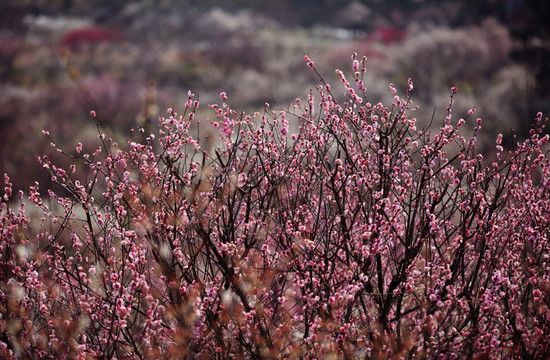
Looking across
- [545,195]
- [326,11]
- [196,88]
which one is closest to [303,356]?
[545,195]

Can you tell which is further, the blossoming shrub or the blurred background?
the blurred background

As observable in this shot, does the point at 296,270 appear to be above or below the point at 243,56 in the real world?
below

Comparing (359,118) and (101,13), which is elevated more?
(101,13)

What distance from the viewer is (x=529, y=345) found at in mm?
3781

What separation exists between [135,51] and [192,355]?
3109 centimetres

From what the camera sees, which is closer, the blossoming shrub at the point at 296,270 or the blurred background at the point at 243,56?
the blossoming shrub at the point at 296,270

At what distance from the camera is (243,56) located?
30.3 metres

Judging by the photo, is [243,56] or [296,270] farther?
[243,56]

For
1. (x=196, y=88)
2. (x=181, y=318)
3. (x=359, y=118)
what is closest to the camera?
(x=181, y=318)

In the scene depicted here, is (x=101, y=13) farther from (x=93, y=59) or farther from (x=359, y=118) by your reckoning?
(x=359, y=118)

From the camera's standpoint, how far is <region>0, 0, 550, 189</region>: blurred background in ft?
65.2

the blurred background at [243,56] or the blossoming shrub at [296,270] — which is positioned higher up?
the blurred background at [243,56]

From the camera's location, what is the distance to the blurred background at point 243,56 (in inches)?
782

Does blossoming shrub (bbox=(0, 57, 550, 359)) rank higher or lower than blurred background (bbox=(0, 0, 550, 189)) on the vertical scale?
lower
